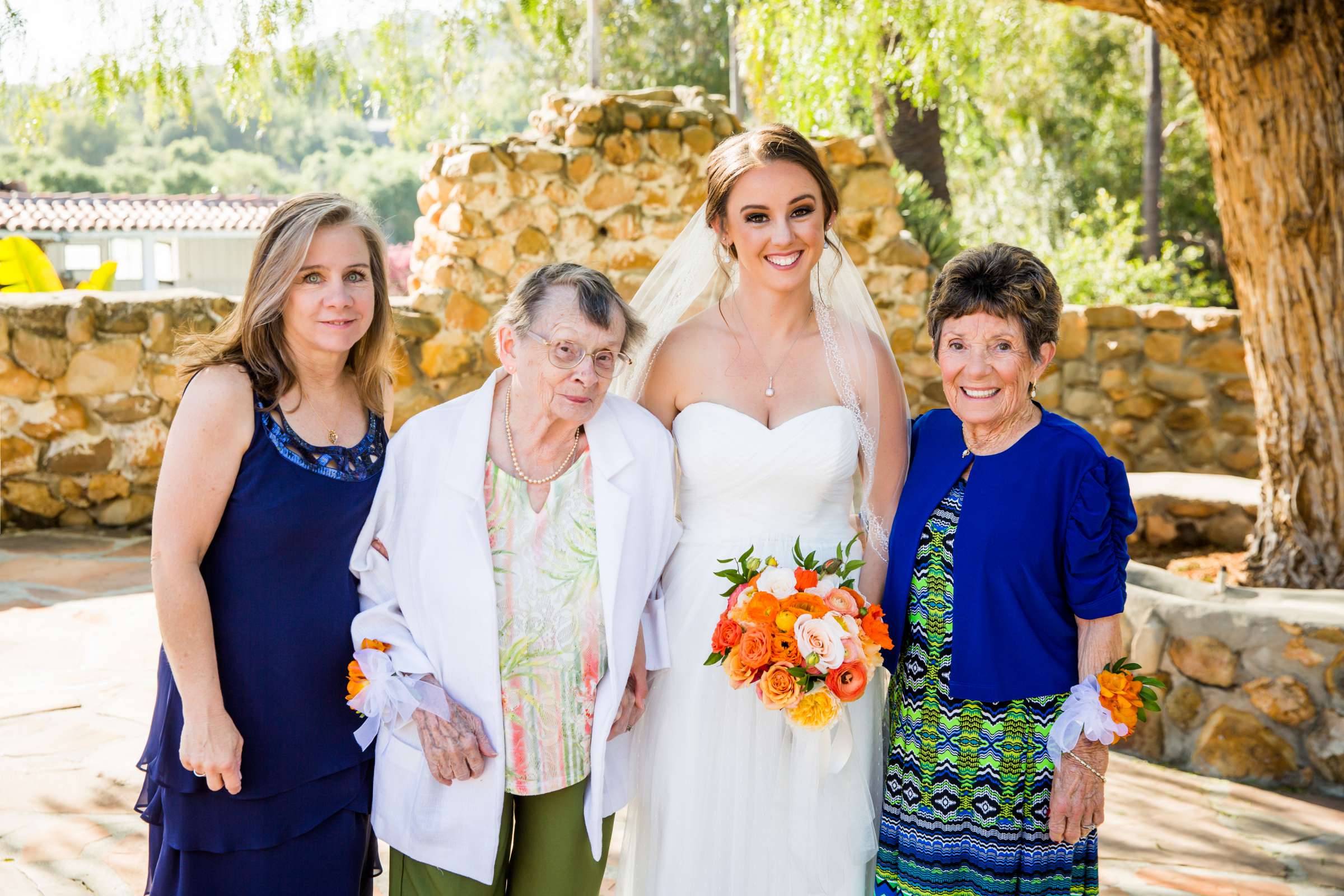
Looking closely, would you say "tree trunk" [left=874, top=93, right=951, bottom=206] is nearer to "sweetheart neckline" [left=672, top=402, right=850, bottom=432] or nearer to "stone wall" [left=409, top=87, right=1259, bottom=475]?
"stone wall" [left=409, top=87, right=1259, bottom=475]

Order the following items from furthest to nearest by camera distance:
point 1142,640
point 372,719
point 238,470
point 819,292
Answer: point 1142,640, point 819,292, point 372,719, point 238,470

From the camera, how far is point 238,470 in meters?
2.14

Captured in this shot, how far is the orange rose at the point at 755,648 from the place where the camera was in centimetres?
223

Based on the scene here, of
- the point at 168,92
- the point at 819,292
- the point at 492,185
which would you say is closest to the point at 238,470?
the point at 819,292

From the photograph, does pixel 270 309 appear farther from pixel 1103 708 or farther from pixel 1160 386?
pixel 1160 386

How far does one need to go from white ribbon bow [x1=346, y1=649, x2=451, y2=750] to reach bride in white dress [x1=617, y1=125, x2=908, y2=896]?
63cm

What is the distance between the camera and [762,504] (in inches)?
107

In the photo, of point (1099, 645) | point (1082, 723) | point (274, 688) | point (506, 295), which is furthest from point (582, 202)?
point (1082, 723)

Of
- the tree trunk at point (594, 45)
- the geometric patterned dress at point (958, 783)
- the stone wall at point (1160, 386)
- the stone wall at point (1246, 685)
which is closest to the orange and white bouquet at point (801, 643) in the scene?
the geometric patterned dress at point (958, 783)

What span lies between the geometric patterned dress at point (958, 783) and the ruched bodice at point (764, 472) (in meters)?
0.37

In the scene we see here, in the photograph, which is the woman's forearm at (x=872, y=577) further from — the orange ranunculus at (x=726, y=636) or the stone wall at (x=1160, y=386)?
the stone wall at (x=1160, y=386)

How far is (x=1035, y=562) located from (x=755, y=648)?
24.9 inches

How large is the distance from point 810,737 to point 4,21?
4.41 m

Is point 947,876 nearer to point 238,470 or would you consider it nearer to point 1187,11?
point 238,470
